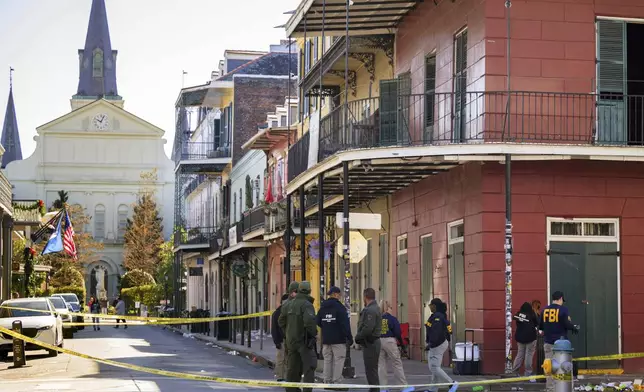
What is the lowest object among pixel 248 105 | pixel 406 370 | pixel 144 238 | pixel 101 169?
pixel 406 370

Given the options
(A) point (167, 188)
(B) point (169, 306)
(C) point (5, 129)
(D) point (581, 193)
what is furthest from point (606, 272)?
(C) point (5, 129)

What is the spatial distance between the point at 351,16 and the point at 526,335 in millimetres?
9102

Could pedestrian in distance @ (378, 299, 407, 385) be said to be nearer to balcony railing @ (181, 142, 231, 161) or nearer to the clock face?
balcony railing @ (181, 142, 231, 161)

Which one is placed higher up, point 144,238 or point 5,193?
point 5,193

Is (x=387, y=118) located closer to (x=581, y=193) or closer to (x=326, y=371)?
(x=581, y=193)

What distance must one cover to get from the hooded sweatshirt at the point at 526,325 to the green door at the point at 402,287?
7104mm

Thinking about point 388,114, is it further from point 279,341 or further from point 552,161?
point 279,341

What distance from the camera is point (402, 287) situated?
91.4ft

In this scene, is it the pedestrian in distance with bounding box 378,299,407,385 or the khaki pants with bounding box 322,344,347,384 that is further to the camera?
the khaki pants with bounding box 322,344,347,384

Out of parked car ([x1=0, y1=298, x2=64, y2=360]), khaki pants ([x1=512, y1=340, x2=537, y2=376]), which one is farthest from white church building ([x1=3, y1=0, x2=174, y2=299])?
khaki pants ([x1=512, y1=340, x2=537, y2=376])

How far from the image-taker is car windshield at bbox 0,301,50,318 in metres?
30.6

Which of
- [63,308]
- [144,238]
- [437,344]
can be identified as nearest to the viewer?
[437,344]

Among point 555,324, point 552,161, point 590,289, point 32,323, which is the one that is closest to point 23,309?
point 32,323

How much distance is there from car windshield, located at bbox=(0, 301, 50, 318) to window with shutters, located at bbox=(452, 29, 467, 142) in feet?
39.9
